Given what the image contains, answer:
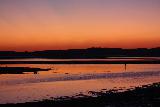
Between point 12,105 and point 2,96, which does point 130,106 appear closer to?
point 12,105

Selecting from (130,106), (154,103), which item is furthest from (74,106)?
(154,103)

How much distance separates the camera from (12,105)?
76.4 feet

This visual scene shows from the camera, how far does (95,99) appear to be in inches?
1020

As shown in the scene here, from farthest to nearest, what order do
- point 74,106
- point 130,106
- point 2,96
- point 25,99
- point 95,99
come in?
point 2,96 < point 25,99 < point 95,99 < point 74,106 < point 130,106

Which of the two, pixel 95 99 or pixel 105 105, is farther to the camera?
pixel 95 99

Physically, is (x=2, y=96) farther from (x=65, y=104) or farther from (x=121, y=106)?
(x=121, y=106)

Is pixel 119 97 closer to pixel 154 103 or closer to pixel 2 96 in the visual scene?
pixel 154 103

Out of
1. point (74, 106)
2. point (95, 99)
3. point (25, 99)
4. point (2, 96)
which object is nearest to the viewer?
point (74, 106)

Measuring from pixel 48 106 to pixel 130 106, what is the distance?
20.7 ft

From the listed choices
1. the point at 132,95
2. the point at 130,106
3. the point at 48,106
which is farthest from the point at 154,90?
the point at 48,106

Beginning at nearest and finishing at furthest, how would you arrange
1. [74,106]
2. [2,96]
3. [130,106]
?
[130,106] < [74,106] < [2,96]

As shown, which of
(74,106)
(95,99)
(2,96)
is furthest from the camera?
(2,96)

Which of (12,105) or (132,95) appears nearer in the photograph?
(12,105)

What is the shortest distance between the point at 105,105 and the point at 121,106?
1.45 meters
